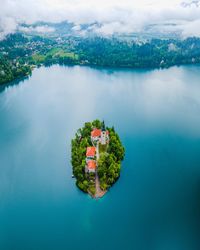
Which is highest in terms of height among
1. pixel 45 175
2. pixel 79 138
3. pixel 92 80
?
pixel 92 80

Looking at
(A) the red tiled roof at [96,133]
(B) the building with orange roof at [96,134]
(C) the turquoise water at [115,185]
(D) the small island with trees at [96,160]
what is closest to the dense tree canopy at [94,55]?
(C) the turquoise water at [115,185]

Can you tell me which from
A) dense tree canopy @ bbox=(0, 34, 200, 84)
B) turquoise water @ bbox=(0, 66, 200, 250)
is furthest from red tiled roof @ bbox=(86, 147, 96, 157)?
dense tree canopy @ bbox=(0, 34, 200, 84)

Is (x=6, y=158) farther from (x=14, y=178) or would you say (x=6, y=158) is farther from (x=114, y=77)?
(x=114, y=77)

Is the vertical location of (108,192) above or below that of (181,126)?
below

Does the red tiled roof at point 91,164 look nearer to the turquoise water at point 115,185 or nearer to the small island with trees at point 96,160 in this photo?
the small island with trees at point 96,160

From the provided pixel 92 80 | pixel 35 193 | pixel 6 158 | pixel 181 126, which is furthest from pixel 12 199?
pixel 92 80

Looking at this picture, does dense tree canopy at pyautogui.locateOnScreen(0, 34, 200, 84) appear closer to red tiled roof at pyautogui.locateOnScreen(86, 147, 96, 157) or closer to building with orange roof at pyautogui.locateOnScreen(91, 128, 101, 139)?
building with orange roof at pyautogui.locateOnScreen(91, 128, 101, 139)
